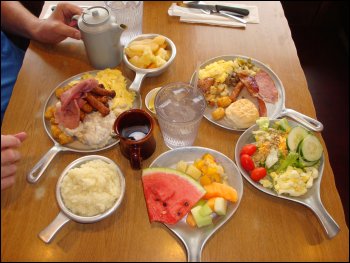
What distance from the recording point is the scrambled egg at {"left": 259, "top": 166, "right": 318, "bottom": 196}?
1.01 metres

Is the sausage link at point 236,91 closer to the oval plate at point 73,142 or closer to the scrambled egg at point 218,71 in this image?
the scrambled egg at point 218,71

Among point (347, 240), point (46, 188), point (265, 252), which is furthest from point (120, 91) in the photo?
point (347, 240)

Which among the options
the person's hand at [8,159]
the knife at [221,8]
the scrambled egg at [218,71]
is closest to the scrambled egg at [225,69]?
the scrambled egg at [218,71]

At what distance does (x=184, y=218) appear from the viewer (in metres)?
0.98

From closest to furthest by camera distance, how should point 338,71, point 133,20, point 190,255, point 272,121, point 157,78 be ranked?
point 190,255 < point 272,121 < point 157,78 < point 133,20 < point 338,71

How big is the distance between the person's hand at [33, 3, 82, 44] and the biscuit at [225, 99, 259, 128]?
31.4 inches

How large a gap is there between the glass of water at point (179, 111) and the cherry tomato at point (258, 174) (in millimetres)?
267

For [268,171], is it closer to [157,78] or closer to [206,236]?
[206,236]

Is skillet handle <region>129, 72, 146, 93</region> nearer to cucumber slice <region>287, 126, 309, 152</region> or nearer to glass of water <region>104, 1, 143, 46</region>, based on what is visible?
glass of water <region>104, 1, 143, 46</region>

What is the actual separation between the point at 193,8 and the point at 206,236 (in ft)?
4.14

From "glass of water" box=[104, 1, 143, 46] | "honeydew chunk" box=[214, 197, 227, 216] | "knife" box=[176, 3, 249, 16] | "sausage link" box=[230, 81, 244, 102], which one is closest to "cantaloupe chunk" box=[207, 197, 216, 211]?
"honeydew chunk" box=[214, 197, 227, 216]

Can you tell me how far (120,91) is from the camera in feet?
4.22

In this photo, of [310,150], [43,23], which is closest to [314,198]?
[310,150]

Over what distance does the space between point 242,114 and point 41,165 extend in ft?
2.60
